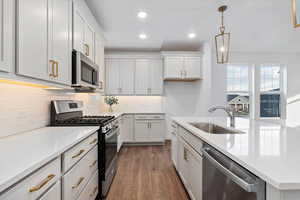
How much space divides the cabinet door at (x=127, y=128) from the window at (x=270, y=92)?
3878 mm

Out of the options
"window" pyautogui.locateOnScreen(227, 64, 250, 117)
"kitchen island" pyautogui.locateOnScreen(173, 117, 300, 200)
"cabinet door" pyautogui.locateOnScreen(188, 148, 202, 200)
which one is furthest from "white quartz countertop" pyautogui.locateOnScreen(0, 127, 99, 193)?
"window" pyautogui.locateOnScreen(227, 64, 250, 117)

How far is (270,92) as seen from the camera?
515 cm

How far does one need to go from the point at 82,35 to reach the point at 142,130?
2870 mm

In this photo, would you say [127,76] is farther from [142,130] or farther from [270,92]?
[270,92]

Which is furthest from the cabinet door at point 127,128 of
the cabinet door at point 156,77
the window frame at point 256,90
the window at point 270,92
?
the window at point 270,92

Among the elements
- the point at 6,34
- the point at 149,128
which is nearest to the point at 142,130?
the point at 149,128

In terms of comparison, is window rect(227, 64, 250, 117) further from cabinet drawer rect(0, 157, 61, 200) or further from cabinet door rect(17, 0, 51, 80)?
cabinet drawer rect(0, 157, 61, 200)

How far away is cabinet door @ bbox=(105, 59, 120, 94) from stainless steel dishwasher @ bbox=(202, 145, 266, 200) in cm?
367

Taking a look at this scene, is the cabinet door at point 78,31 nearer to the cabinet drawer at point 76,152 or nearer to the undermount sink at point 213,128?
the cabinet drawer at point 76,152

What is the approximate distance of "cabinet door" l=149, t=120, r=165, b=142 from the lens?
15.0ft

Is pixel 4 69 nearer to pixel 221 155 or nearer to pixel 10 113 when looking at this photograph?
pixel 10 113

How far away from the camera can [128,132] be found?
4555 millimetres

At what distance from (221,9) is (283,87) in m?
3.91

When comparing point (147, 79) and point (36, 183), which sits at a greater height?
point (147, 79)
